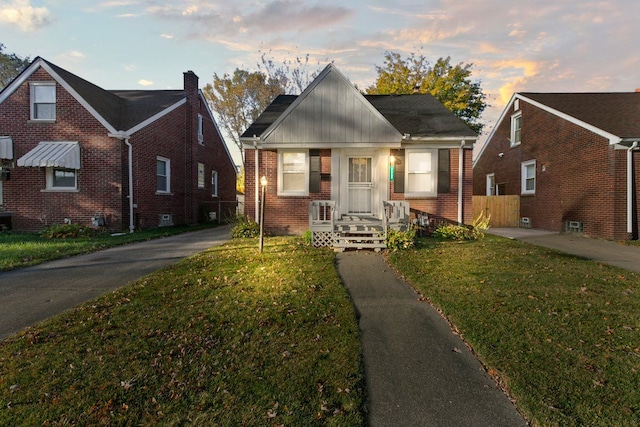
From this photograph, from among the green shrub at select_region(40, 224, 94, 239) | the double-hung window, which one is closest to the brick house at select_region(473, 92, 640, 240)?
the double-hung window

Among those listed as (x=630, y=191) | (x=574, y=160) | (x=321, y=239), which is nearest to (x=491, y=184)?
(x=574, y=160)

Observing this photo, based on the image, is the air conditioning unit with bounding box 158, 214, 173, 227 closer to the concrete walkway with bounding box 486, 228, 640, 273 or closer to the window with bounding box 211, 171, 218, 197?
the window with bounding box 211, 171, 218, 197

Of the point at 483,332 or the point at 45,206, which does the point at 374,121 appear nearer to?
the point at 483,332

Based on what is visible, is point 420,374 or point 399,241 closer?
point 420,374

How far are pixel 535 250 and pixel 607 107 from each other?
8801 millimetres

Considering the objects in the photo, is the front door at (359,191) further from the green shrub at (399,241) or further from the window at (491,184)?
the window at (491,184)

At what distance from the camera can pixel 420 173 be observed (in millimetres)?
11320

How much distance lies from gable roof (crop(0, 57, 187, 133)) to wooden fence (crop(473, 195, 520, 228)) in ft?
51.2

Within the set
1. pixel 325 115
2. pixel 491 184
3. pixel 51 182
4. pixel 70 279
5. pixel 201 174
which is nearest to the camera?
pixel 70 279

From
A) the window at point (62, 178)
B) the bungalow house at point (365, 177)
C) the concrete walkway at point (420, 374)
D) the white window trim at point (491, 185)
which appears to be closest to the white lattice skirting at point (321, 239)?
the bungalow house at point (365, 177)

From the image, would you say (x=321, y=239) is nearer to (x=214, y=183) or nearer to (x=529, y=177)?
(x=529, y=177)

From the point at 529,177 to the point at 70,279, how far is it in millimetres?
17982

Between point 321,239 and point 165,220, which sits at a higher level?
point 165,220

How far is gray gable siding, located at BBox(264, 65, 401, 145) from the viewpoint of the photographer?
10.2 metres
